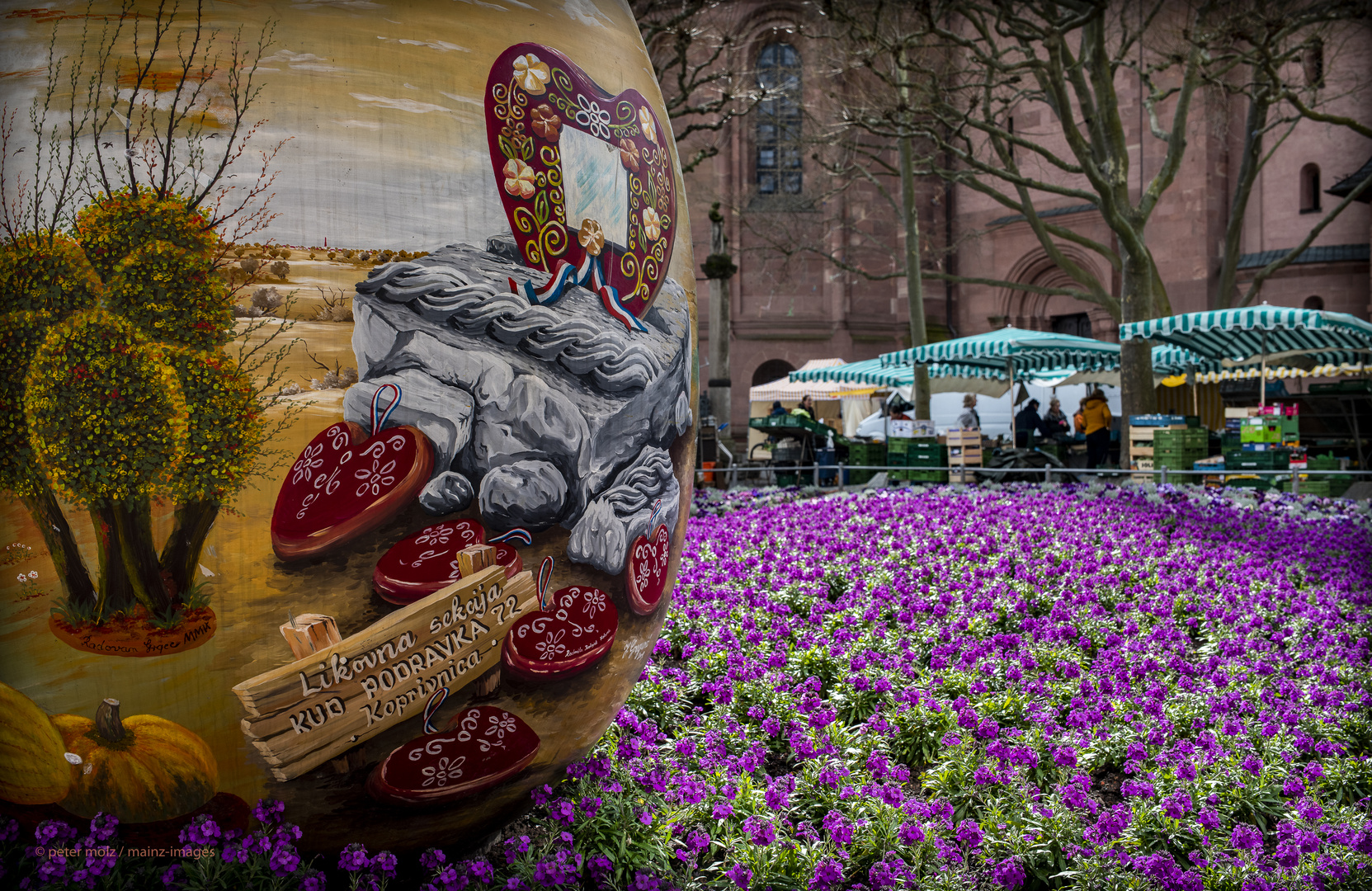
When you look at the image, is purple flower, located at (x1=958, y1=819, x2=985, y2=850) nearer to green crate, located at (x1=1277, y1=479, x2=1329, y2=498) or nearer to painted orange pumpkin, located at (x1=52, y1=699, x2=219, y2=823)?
painted orange pumpkin, located at (x1=52, y1=699, x2=219, y2=823)

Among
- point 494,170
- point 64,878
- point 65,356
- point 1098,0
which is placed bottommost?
point 64,878

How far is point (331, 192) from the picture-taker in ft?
6.28

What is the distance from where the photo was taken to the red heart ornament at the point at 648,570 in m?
2.35

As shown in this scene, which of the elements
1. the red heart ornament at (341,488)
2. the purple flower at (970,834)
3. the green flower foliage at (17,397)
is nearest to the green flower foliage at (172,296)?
the green flower foliage at (17,397)

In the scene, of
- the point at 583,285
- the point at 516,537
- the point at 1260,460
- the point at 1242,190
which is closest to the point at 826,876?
the point at 516,537

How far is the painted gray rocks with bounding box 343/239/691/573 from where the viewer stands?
1.95 metres

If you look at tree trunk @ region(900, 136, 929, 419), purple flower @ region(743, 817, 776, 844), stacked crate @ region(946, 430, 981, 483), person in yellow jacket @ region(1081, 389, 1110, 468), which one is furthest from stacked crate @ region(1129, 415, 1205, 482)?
purple flower @ region(743, 817, 776, 844)

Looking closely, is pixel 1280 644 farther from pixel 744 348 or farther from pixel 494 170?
pixel 744 348

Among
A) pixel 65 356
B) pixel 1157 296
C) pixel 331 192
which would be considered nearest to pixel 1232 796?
pixel 331 192

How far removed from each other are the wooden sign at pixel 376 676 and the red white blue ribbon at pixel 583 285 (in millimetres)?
599

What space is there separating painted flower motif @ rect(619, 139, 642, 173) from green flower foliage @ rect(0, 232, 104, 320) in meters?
1.13

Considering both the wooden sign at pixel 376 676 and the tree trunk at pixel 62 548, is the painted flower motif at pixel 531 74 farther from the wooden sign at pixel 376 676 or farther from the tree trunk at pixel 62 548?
the tree trunk at pixel 62 548

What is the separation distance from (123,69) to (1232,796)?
375 cm

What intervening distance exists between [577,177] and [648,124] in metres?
0.32
